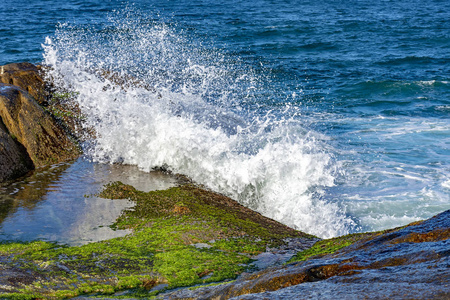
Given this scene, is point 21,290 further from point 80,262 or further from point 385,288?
point 385,288

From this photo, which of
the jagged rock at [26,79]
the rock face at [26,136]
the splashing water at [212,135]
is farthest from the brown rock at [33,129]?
the jagged rock at [26,79]

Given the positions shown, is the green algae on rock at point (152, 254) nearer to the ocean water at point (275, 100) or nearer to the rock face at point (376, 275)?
the rock face at point (376, 275)

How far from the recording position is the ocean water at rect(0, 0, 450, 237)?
6.15 meters


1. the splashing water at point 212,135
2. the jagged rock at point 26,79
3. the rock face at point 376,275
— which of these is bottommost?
the splashing water at point 212,135

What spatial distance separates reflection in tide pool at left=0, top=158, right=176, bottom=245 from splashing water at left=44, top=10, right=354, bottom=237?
47 cm

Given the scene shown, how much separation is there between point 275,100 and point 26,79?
5.88m

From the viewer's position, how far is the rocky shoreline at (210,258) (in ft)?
6.61

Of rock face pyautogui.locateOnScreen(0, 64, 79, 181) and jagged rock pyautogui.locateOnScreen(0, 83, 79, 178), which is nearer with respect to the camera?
rock face pyautogui.locateOnScreen(0, 64, 79, 181)

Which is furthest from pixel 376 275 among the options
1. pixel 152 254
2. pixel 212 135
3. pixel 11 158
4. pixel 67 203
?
pixel 11 158

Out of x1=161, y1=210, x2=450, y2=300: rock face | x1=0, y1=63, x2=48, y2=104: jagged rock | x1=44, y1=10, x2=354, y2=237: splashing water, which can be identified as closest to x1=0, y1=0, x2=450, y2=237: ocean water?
x1=44, y1=10, x2=354, y2=237: splashing water

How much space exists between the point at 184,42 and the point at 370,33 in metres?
8.34

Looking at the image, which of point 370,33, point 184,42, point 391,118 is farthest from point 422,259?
point 370,33

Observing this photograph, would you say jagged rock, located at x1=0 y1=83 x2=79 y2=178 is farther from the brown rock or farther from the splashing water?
the splashing water

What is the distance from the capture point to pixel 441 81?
40.3 feet
